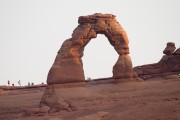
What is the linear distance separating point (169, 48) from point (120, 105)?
678 inches

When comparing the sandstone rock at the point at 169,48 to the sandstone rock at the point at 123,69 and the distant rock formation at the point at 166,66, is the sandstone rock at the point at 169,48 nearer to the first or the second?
the distant rock formation at the point at 166,66

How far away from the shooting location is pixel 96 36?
29469 millimetres

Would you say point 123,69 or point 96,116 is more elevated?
point 123,69

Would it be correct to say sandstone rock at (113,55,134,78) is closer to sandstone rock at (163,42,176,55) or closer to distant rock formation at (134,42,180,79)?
distant rock formation at (134,42,180,79)

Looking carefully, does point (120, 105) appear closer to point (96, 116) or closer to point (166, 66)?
point (96, 116)

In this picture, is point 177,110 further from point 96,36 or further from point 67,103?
point 96,36

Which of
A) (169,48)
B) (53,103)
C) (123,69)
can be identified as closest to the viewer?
(53,103)

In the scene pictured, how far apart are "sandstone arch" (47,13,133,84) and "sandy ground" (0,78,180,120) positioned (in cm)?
109

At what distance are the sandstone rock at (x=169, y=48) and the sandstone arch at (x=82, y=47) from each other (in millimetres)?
11133

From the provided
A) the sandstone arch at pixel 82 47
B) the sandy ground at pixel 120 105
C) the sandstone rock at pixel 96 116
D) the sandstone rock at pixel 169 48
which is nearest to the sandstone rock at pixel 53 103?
the sandy ground at pixel 120 105

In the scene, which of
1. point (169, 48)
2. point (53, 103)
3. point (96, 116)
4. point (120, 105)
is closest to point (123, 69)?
point (120, 105)

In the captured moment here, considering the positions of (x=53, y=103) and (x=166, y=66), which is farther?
(x=166, y=66)

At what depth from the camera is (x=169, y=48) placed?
39125 millimetres

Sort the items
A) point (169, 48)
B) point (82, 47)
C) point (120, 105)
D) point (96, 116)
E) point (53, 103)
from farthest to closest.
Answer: point (169, 48) < point (82, 47) < point (53, 103) < point (120, 105) < point (96, 116)
